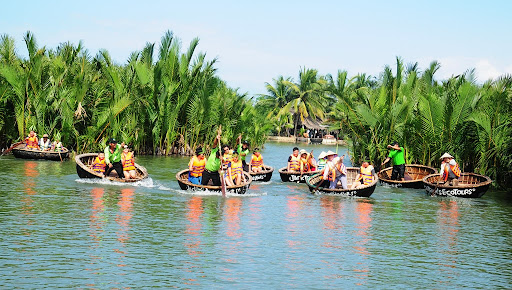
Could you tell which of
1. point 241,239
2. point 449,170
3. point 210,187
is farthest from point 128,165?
point 449,170

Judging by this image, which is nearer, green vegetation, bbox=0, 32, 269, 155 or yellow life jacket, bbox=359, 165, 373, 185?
yellow life jacket, bbox=359, 165, 373, 185

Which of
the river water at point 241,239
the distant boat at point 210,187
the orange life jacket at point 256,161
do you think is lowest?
the river water at point 241,239

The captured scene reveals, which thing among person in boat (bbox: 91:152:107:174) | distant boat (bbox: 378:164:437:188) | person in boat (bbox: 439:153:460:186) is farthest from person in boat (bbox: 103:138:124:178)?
person in boat (bbox: 439:153:460:186)

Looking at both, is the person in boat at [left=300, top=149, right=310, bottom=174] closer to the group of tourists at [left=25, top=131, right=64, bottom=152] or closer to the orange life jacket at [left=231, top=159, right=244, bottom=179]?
the orange life jacket at [left=231, top=159, right=244, bottom=179]

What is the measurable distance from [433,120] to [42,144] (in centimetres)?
1819

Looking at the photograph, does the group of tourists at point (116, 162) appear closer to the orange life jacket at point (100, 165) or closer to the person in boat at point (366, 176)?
the orange life jacket at point (100, 165)

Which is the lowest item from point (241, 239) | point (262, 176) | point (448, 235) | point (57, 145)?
point (241, 239)

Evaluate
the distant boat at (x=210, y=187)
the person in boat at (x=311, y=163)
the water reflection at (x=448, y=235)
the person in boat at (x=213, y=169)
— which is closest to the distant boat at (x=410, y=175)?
the person in boat at (x=311, y=163)

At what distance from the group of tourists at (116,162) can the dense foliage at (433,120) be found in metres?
12.0

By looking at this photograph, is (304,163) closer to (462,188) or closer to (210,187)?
(462,188)

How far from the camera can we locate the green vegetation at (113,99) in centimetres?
3325

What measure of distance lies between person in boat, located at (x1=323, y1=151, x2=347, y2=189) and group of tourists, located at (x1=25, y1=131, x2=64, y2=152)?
14.8 metres

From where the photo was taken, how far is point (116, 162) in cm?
2386

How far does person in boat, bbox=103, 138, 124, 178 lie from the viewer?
23578mm
